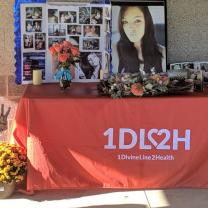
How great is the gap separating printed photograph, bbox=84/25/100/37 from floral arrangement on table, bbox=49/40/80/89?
0.38 m

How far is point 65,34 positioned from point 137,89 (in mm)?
1016

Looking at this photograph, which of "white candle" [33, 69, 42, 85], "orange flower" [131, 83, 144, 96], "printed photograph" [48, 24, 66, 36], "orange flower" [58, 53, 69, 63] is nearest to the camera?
"orange flower" [131, 83, 144, 96]

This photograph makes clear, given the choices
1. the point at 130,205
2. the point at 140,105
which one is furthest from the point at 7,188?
the point at 140,105

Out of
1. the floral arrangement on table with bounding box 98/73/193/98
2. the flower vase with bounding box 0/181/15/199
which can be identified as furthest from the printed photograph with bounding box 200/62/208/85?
the flower vase with bounding box 0/181/15/199

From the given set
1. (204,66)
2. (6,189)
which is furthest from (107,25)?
(6,189)

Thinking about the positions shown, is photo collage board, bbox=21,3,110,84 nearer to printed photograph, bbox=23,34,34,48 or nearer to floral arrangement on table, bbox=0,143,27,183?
printed photograph, bbox=23,34,34,48

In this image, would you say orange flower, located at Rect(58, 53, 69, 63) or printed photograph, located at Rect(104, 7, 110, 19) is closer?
orange flower, located at Rect(58, 53, 69, 63)

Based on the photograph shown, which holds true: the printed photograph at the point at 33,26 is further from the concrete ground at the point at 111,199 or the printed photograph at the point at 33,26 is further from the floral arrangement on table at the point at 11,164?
the concrete ground at the point at 111,199

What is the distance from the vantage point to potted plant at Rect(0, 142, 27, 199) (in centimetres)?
396

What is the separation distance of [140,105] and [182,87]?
1.21ft

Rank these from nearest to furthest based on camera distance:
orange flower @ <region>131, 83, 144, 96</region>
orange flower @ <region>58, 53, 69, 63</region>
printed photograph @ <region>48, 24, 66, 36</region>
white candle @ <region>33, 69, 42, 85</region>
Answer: orange flower @ <region>131, 83, 144, 96</region> < orange flower @ <region>58, 53, 69, 63</region> < white candle @ <region>33, 69, 42, 85</region> < printed photograph @ <region>48, 24, 66, 36</region>

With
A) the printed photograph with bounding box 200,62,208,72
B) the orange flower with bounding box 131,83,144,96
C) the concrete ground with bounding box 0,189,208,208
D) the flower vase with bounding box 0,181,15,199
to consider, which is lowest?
the concrete ground with bounding box 0,189,208,208

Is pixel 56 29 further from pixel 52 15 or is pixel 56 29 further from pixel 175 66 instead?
pixel 175 66

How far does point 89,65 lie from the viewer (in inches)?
183
